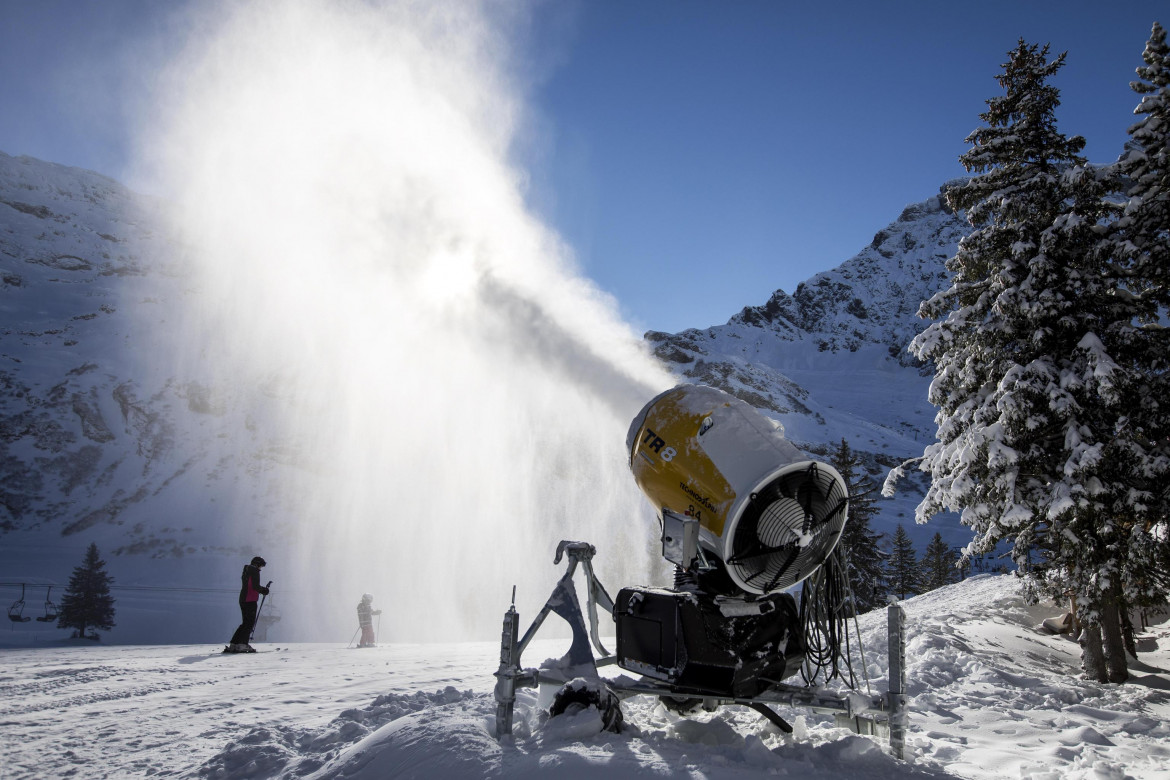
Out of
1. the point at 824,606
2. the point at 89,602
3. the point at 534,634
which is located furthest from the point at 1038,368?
the point at 89,602

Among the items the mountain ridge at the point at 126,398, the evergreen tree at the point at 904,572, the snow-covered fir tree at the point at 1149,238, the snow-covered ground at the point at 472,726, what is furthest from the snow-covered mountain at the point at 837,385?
the snow-covered ground at the point at 472,726

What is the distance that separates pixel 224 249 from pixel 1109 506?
162 meters

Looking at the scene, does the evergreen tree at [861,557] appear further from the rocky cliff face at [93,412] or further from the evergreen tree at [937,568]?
the rocky cliff face at [93,412]

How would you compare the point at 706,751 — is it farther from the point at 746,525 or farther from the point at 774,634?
the point at 746,525

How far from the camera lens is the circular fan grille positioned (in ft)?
13.6

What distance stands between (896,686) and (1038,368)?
6771 millimetres

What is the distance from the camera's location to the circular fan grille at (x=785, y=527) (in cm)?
414

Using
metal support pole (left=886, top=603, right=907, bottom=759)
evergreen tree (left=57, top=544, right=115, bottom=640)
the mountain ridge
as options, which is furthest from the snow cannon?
the mountain ridge

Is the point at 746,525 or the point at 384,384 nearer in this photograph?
the point at 746,525

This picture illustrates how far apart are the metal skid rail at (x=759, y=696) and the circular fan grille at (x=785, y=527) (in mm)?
645

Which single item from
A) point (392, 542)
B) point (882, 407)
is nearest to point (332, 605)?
point (392, 542)

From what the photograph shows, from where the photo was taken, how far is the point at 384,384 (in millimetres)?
73688

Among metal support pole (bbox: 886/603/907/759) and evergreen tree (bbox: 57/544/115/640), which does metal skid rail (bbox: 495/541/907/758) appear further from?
evergreen tree (bbox: 57/544/115/640)

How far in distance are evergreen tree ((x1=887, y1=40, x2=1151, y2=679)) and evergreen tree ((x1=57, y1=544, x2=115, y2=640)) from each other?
1232 inches
